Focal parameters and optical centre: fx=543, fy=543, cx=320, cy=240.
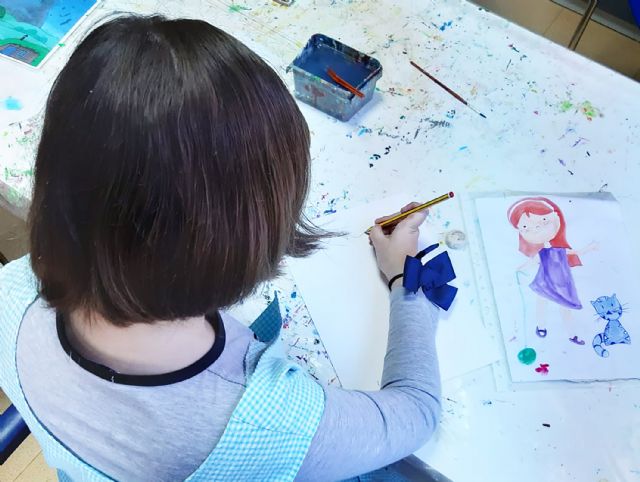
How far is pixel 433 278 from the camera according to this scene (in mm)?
776

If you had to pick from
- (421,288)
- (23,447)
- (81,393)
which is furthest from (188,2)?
(23,447)

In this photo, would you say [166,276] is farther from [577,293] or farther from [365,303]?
[577,293]

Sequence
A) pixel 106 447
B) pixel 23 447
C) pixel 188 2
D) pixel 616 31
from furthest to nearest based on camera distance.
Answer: pixel 616 31 → pixel 23 447 → pixel 188 2 → pixel 106 447

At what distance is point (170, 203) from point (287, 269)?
16.8 inches

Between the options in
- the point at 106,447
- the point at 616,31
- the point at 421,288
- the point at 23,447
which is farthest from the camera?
the point at 616,31

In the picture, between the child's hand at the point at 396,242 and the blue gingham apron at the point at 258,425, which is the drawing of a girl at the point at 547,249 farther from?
the blue gingham apron at the point at 258,425

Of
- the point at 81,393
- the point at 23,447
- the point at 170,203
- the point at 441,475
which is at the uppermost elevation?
the point at 170,203

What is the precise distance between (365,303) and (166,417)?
0.37 metres

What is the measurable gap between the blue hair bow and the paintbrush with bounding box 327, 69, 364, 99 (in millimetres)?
320

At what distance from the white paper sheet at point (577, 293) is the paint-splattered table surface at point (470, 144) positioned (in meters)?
0.02

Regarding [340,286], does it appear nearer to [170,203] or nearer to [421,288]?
[421,288]

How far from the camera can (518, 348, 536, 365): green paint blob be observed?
73 cm

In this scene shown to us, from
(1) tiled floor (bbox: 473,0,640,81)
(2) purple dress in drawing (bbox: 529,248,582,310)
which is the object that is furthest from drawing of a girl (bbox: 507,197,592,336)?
(1) tiled floor (bbox: 473,0,640,81)

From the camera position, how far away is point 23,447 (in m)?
1.34
